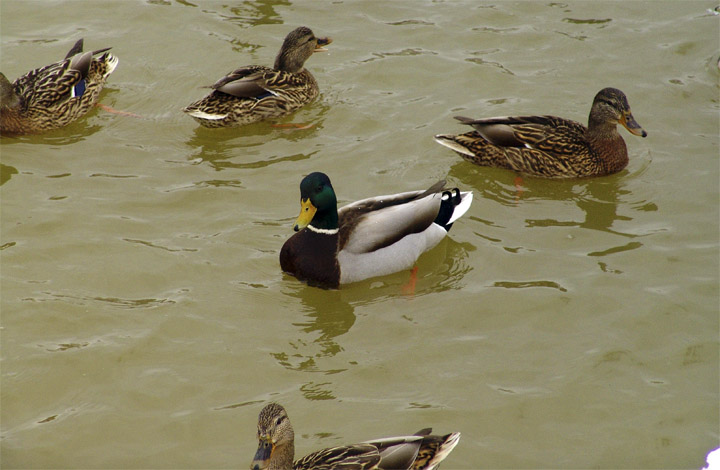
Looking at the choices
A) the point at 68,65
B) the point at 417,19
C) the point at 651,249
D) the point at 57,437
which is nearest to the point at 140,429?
the point at 57,437

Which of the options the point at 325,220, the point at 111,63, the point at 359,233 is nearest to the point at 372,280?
the point at 359,233

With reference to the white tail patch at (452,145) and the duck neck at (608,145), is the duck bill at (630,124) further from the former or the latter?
the white tail patch at (452,145)

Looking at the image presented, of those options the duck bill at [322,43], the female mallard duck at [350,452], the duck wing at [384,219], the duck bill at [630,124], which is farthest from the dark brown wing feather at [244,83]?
the female mallard duck at [350,452]

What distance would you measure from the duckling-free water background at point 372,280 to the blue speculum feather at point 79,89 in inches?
12.9

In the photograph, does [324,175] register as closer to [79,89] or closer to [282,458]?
[282,458]

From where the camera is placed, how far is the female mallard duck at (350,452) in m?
4.62

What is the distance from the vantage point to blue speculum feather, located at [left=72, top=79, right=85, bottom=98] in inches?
364

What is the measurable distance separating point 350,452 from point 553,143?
184 inches

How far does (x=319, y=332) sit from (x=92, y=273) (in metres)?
1.94

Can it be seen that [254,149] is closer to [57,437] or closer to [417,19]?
[417,19]

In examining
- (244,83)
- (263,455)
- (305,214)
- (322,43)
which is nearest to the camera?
(263,455)

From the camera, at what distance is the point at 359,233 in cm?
717

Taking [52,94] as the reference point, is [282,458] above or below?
below

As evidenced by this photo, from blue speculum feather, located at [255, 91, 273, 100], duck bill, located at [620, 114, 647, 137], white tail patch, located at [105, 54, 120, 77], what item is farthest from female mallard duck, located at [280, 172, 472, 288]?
white tail patch, located at [105, 54, 120, 77]
